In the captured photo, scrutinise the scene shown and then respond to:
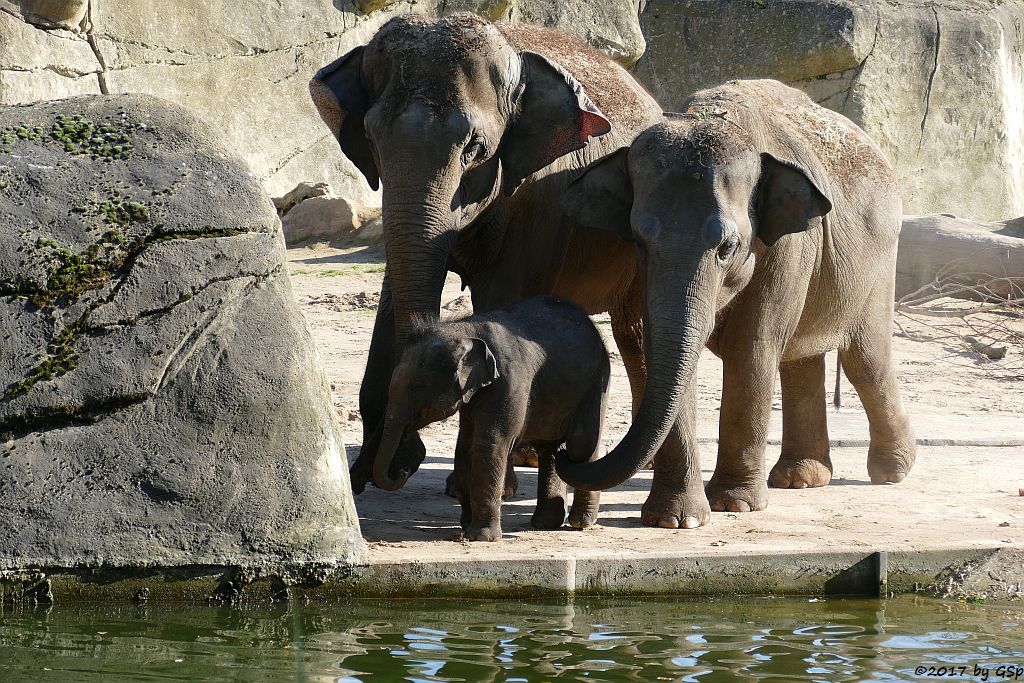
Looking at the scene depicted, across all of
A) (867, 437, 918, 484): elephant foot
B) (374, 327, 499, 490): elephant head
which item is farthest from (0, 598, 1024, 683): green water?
(867, 437, 918, 484): elephant foot

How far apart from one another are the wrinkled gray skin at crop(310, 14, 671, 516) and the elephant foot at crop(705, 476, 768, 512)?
691 mm

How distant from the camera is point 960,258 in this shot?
13188 mm

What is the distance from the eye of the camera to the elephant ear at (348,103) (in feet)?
20.5

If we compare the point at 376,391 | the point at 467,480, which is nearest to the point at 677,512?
the point at 467,480

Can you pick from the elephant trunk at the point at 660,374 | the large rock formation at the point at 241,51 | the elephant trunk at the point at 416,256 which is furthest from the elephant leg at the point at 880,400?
the large rock formation at the point at 241,51

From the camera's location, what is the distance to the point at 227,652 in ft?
14.9

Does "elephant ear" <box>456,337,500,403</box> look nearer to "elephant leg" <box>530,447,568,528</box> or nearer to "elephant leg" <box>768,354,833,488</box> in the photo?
"elephant leg" <box>530,447,568,528</box>

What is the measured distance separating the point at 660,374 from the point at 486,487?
2.59 feet

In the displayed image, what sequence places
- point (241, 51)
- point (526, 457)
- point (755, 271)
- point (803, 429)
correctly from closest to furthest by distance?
point (755, 271)
point (803, 429)
point (526, 457)
point (241, 51)

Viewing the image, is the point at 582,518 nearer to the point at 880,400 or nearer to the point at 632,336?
the point at 632,336

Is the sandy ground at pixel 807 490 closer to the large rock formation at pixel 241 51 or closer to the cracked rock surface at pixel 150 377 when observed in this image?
the cracked rock surface at pixel 150 377

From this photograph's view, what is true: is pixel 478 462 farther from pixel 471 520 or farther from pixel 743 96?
Answer: pixel 743 96

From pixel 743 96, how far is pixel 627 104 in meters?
0.57

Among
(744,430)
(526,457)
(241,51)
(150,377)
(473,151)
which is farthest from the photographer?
(241,51)
